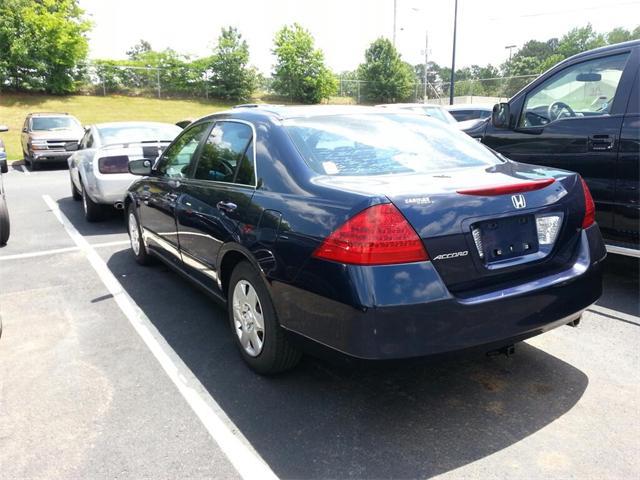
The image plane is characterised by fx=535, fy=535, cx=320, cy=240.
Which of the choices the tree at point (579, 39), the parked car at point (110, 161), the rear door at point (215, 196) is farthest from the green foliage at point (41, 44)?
the tree at point (579, 39)

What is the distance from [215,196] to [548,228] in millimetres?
2116

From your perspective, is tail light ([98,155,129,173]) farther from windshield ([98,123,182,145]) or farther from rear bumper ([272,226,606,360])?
rear bumper ([272,226,606,360])

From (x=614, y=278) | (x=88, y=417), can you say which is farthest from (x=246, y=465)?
(x=614, y=278)

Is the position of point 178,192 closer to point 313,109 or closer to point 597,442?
point 313,109

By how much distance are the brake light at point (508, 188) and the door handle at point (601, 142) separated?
6.25 ft

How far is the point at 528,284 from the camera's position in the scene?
2.75m

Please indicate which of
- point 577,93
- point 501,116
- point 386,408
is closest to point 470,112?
point 501,116

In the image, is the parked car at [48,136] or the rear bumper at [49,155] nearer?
the rear bumper at [49,155]

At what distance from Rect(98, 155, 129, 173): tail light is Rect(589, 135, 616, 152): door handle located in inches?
240

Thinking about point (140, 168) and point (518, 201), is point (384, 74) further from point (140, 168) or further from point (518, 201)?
point (518, 201)

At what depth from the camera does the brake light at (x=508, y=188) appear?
2.66m

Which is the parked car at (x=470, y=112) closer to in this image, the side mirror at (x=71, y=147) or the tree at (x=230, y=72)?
the side mirror at (x=71, y=147)

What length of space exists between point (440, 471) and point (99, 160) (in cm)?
695

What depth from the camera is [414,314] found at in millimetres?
2432
